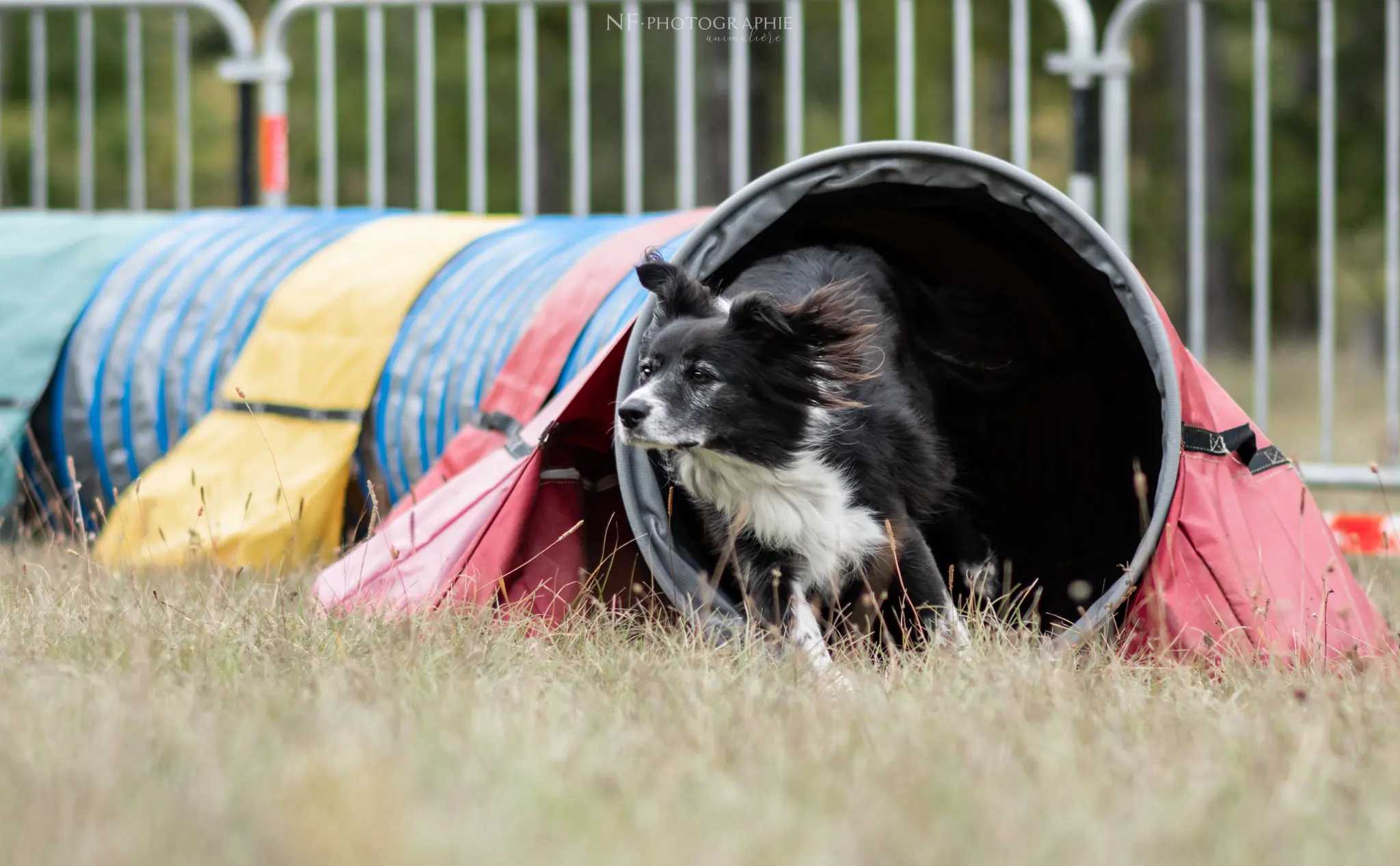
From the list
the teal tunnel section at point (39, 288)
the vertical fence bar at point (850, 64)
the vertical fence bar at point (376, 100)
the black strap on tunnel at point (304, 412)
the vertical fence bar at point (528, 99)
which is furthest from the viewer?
the vertical fence bar at point (376, 100)

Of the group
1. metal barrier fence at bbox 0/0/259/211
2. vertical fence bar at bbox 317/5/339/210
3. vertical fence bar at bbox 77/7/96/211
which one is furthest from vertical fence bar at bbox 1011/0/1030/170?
vertical fence bar at bbox 77/7/96/211

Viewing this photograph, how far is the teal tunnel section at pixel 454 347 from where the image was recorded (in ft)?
17.8

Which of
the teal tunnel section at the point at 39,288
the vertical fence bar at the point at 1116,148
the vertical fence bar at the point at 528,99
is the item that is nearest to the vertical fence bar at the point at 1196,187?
the vertical fence bar at the point at 1116,148

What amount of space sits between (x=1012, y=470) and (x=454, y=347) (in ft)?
7.04

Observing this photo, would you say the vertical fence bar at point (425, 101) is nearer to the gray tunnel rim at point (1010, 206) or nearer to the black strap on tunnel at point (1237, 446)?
the gray tunnel rim at point (1010, 206)

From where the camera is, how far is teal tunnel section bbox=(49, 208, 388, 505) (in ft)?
19.6

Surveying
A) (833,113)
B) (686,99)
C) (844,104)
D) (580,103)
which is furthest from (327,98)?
(833,113)

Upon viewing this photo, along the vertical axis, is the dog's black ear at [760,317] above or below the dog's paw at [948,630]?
above

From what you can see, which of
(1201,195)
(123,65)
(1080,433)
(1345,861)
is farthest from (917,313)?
(123,65)

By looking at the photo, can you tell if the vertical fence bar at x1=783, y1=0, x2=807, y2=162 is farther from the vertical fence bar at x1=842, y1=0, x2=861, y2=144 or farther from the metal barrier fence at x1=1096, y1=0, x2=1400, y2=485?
the metal barrier fence at x1=1096, y1=0, x2=1400, y2=485

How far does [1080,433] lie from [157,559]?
10.7ft

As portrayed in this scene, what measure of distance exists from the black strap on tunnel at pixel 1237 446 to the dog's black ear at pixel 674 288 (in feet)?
4.52

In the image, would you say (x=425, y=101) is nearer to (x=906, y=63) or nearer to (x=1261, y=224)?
(x=906, y=63)

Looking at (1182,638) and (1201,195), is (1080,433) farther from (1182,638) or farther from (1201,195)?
(1201,195)
